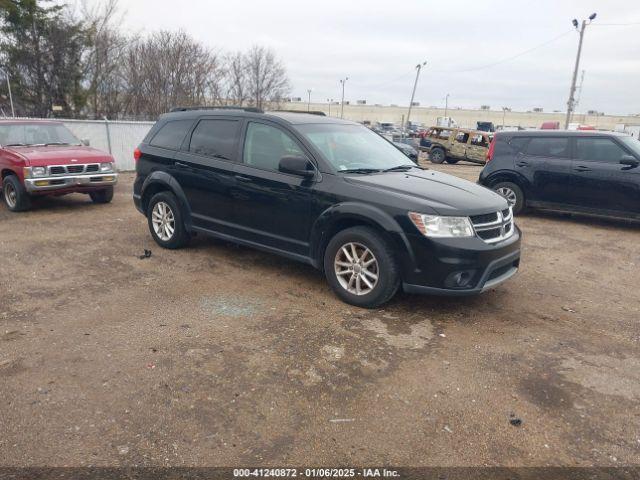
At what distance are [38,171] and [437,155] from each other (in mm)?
19964

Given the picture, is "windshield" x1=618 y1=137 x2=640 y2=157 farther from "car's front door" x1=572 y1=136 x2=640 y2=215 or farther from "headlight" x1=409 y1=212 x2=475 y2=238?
"headlight" x1=409 y1=212 x2=475 y2=238

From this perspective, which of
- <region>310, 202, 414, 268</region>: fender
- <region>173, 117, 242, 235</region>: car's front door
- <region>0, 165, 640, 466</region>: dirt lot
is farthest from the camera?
<region>173, 117, 242, 235</region>: car's front door

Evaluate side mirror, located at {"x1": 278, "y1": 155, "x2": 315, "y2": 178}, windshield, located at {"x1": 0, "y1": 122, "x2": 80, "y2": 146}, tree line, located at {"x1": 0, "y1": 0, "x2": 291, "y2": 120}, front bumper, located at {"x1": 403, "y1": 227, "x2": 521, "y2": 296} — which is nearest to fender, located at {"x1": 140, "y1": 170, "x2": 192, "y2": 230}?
side mirror, located at {"x1": 278, "y1": 155, "x2": 315, "y2": 178}

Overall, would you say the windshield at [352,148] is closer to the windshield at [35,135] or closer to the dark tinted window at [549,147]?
the dark tinted window at [549,147]

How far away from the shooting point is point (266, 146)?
5.33 meters

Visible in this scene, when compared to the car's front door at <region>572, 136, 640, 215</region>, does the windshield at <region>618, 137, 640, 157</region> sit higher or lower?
higher

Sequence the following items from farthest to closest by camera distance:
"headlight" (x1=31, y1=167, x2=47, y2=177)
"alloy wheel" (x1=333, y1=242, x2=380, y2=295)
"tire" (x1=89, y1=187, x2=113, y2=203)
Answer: "tire" (x1=89, y1=187, x2=113, y2=203) → "headlight" (x1=31, y1=167, x2=47, y2=177) → "alloy wheel" (x1=333, y1=242, x2=380, y2=295)

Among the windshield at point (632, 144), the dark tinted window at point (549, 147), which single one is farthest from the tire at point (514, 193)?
the windshield at point (632, 144)

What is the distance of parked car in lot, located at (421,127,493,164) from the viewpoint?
926 inches

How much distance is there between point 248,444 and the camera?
272cm

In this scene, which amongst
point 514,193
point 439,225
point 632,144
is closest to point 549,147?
point 514,193

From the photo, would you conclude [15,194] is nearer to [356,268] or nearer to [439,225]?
[356,268]

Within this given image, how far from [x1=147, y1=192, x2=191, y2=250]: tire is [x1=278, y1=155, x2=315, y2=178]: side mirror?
6.56ft

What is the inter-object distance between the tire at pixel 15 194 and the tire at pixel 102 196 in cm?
132
